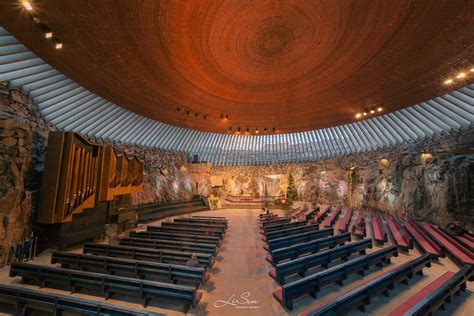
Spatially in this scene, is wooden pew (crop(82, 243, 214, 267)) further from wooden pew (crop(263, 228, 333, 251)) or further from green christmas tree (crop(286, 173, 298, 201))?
green christmas tree (crop(286, 173, 298, 201))

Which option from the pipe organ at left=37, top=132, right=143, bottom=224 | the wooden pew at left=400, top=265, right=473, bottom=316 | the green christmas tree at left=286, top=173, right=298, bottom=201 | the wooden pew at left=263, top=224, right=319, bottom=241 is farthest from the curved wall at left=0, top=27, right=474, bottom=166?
the wooden pew at left=400, top=265, right=473, bottom=316

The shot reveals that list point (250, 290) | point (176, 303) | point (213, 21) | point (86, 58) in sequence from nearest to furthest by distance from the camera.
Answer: point (176, 303)
point (250, 290)
point (213, 21)
point (86, 58)

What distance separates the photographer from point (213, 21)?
22.7ft

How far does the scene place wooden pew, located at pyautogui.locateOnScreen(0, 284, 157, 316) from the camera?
2.89 meters

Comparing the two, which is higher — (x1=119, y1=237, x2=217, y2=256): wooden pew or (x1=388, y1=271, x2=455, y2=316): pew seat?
(x1=119, y1=237, x2=217, y2=256): wooden pew

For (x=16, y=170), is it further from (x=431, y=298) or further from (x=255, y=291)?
(x=431, y=298)

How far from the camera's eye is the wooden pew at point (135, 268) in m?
4.37

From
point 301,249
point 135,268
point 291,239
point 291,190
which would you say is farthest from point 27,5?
point 291,190

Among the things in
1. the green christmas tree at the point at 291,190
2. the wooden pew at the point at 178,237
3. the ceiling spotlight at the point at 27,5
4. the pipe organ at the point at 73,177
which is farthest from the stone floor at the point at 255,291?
A: the green christmas tree at the point at 291,190

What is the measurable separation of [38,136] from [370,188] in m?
25.4

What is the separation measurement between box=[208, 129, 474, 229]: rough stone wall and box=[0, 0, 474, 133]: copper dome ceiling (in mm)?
4556

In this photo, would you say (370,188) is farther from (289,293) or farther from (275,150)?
(289,293)

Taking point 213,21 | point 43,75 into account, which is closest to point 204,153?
point 43,75

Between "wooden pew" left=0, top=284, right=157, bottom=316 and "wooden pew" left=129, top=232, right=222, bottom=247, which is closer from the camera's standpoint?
"wooden pew" left=0, top=284, right=157, bottom=316
